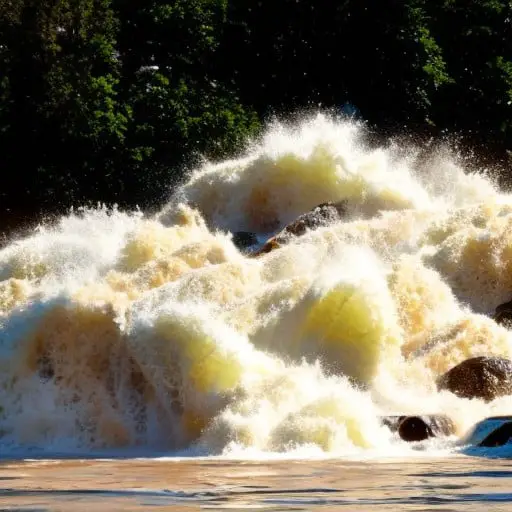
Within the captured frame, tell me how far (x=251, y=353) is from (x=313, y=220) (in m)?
12.9

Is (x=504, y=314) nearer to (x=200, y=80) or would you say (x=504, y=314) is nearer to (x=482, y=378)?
(x=482, y=378)

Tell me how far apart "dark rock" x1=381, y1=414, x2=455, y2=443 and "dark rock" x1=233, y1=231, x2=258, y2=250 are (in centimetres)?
1609

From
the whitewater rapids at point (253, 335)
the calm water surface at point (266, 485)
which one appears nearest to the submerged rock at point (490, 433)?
the whitewater rapids at point (253, 335)

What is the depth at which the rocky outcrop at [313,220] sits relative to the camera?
32.6 m

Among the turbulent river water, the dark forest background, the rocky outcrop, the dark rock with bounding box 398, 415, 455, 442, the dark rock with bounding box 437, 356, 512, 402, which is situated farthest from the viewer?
the dark forest background

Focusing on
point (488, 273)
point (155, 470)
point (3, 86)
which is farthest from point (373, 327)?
point (3, 86)

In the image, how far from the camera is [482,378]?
21531mm

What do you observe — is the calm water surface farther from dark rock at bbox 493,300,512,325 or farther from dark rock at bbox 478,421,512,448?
dark rock at bbox 493,300,512,325

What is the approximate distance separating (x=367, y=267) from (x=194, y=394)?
548cm

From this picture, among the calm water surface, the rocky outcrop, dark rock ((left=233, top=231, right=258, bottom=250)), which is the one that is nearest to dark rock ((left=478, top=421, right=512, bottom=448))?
the calm water surface

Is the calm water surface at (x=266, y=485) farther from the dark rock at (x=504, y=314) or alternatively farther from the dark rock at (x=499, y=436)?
the dark rock at (x=504, y=314)

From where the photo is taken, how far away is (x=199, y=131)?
1793 inches

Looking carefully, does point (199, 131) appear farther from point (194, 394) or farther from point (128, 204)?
point (194, 394)

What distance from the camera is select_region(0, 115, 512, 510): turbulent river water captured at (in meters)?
14.6
